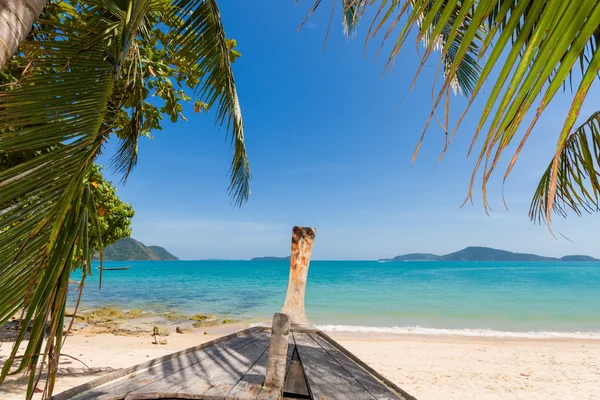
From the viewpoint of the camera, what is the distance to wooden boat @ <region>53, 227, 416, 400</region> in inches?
86.7

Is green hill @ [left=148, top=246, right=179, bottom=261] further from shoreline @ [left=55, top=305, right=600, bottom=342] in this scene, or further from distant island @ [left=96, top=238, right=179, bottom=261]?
shoreline @ [left=55, top=305, right=600, bottom=342]

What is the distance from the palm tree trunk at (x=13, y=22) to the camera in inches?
50.0

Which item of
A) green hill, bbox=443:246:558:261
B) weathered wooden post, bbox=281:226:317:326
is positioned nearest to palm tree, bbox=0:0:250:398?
weathered wooden post, bbox=281:226:317:326

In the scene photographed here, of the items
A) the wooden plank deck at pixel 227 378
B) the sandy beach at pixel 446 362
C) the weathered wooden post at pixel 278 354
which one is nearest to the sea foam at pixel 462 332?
the sandy beach at pixel 446 362

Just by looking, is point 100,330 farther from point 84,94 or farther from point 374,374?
point 84,94

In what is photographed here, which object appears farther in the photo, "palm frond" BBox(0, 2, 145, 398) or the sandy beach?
the sandy beach

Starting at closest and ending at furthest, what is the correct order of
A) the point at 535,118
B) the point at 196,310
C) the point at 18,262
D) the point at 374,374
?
the point at 535,118
the point at 18,262
the point at 374,374
the point at 196,310

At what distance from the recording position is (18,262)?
112cm

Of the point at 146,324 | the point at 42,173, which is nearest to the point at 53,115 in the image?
the point at 42,173

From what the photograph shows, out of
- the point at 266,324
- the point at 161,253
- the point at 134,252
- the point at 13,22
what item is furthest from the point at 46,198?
the point at 161,253

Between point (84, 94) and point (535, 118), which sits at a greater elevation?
point (84, 94)

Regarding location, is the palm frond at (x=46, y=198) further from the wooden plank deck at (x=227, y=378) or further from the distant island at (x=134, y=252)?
the distant island at (x=134, y=252)

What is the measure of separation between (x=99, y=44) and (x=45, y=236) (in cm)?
114

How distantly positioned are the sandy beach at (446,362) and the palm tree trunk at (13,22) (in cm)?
581
